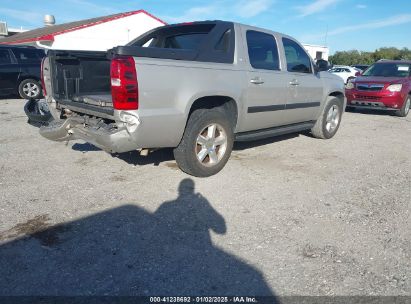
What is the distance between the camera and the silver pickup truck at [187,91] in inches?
134

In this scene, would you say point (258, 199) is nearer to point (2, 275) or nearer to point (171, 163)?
point (171, 163)

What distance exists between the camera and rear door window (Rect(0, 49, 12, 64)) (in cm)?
1118

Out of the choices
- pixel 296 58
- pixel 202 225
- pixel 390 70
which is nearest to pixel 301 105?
pixel 296 58

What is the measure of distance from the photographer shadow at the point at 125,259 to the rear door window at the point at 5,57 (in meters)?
10.1

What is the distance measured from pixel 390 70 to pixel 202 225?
10.0 meters

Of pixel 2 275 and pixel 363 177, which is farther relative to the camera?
pixel 363 177

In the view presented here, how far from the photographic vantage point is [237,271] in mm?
2473

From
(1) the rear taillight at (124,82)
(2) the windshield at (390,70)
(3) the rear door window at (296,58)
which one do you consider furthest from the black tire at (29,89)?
(2) the windshield at (390,70)

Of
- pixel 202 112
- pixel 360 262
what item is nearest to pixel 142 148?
pixel 202 112

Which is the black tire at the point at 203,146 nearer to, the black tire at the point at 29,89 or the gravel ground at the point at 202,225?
the gravel ground at the point at 202,225

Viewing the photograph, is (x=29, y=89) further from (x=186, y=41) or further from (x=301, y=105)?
(x=301, y=105)

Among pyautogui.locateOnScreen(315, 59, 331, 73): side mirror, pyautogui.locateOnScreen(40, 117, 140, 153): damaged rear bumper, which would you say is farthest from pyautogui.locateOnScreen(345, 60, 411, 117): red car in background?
pyautogui.locateOnScreen(40, 117, 140, 153): damaged rear bumper

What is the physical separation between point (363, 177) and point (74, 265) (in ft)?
12.3

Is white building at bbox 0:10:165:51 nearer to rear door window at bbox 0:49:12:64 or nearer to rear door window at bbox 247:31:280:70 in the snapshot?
rear door window at bbox 0:49:12:64
